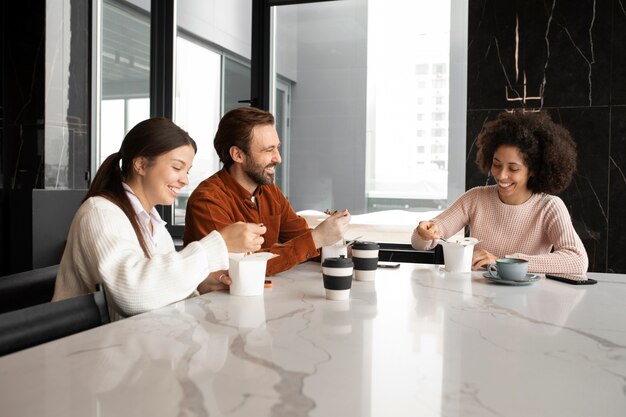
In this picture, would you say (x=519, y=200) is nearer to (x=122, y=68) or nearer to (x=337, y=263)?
(x=337, y=263)

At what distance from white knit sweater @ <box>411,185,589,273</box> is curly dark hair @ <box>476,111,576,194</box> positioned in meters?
0.07

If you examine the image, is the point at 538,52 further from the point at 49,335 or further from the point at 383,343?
the point at 49,335

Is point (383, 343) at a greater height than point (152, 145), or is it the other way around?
point (152, 145)

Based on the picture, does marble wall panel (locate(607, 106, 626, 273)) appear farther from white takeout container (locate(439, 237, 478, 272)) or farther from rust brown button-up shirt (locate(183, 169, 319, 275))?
rust brown button-up shirt (locate(183, 169, 319, 275))

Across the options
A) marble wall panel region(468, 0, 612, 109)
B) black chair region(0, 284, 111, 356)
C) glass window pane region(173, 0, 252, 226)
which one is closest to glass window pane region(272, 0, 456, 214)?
marble wall panel region(468, 0, 612, 109)

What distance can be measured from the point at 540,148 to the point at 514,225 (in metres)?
0.36

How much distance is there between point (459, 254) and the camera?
1.86m

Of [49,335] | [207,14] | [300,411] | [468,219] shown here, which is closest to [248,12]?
[207,14]

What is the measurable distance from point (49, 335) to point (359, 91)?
9.18ft

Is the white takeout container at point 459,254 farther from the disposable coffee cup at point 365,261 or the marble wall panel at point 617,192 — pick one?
the marble wall panel at point 617,192

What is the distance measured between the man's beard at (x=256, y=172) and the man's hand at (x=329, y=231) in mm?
394

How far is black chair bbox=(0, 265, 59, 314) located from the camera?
46.4 inches

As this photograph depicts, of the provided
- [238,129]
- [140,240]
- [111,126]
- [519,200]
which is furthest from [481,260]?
[111,126]

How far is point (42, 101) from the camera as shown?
3.60m
